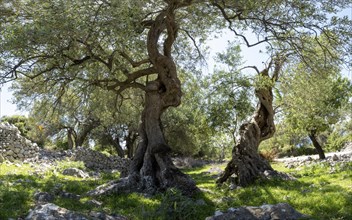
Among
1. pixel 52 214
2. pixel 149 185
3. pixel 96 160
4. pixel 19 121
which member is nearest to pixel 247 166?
pixel 149 185

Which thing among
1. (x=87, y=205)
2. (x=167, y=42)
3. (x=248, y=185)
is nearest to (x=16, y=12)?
(x=167, y=42)

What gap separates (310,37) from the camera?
48.2 ft

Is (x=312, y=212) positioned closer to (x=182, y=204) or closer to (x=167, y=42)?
(x=182, y=204)

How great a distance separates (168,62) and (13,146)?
47.1 ft

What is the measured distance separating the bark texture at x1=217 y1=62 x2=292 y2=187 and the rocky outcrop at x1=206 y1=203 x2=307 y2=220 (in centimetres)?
644

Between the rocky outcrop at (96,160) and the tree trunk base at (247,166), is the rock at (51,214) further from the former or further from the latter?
the rocky outcrop at (96,160)

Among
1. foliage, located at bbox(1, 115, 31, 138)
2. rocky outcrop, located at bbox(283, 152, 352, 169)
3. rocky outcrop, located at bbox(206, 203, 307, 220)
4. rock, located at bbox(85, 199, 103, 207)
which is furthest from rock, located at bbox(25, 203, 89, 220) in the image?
foliage, located at bbox(1, 115, 31, 138)

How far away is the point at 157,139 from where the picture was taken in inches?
544

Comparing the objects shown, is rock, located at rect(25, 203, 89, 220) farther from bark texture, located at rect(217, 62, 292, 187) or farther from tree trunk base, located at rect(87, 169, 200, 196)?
bark texture, located at rect(217, 62, 292, 187)

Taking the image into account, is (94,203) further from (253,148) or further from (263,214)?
(253,148)

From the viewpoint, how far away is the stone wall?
2283 centimetres

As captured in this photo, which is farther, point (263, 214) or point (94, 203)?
point (94, 203)

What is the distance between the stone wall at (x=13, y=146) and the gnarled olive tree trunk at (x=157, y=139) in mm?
12407

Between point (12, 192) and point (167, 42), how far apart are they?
8.61 meters
